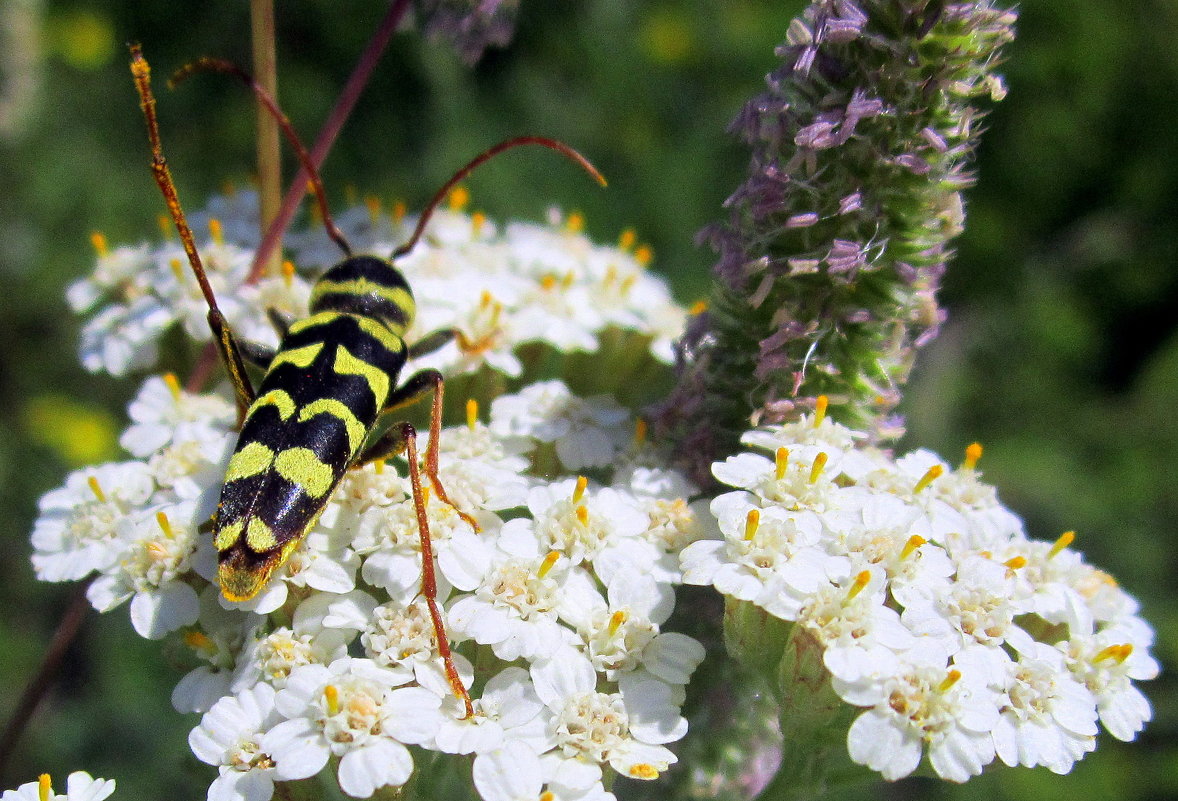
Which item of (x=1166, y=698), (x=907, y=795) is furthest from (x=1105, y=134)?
(x=907, y=795)

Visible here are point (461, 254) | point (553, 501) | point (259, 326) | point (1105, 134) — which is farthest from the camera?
point (1105, 134)

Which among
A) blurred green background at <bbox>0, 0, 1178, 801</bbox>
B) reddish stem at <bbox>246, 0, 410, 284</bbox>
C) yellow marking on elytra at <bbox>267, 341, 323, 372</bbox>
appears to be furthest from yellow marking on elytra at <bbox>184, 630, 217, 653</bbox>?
blurred green background at <bbox>0, 0, 1178, 801</bbox>

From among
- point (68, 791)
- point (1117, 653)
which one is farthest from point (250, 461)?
point (1117, 653)

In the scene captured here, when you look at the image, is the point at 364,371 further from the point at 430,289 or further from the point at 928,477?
the point at 928,477

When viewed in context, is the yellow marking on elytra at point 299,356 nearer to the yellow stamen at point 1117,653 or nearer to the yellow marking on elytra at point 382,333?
the yellow marking on elytra at point 382,333

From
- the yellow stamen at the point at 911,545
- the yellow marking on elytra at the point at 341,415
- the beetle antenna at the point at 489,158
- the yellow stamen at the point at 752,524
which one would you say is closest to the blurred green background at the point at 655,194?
the beetle antenna at the point at 489,158

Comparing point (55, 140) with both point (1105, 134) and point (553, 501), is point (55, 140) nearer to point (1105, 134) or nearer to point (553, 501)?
point (553, 501)
